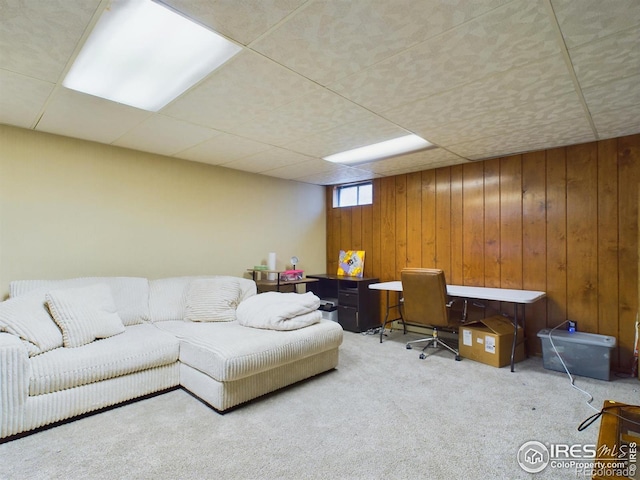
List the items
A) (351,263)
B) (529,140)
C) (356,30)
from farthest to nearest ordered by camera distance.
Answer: (351,263)
(529,140)
(356,30)

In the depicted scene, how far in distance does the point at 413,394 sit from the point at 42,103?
11.3 ft

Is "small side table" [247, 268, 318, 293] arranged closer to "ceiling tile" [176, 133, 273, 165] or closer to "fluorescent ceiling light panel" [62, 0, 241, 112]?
"ceiling tile" [176, 133, 273, 165]

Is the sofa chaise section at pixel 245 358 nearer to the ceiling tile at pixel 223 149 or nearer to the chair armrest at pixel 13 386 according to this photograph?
the chair armrest at pixel 13 386

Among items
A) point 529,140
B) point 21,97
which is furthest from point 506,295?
point 21,97

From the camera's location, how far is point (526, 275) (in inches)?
142

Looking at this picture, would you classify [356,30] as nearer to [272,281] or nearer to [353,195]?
[272,281]

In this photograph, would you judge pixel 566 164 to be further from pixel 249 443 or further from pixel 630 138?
pixel 249 443

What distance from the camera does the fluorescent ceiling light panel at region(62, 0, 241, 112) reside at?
5.03 feet

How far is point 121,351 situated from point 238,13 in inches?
89.0

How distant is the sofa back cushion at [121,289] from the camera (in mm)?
2691

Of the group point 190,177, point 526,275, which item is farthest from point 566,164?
point 190,177

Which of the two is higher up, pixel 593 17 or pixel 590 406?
pixel 593 17

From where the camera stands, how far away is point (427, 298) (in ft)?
11.2

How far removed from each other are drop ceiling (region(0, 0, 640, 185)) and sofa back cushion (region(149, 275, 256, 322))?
1.39 m
